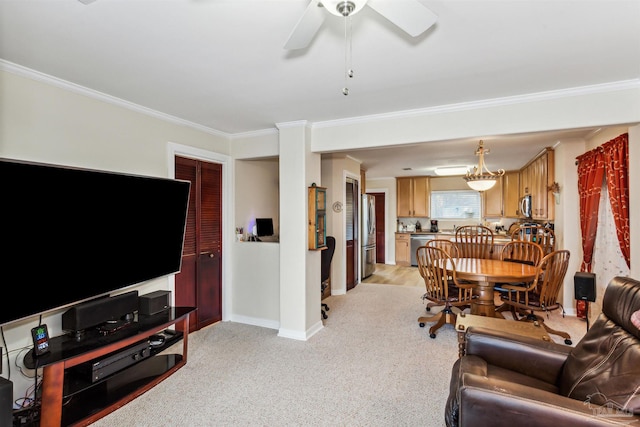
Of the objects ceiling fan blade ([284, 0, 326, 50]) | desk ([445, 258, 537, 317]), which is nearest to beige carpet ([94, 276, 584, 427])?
desk ([445, 258, 537, 317])

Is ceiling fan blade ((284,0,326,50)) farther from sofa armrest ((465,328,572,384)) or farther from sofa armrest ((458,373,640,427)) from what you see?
sofa armrest ((465,328,572,384))

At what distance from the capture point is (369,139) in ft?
10.9

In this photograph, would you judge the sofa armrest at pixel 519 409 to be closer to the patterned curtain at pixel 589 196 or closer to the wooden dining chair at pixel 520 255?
the wooden dining chair at pixel 520 255

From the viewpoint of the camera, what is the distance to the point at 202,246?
3752 mm

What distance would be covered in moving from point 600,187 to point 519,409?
3.34 meters

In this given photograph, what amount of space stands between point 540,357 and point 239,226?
346 cm

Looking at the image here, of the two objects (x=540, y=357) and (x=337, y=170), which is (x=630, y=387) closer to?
(x=540, y=357)

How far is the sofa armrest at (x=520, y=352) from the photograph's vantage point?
183 cm

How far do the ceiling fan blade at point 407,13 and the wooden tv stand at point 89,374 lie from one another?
8.71ft

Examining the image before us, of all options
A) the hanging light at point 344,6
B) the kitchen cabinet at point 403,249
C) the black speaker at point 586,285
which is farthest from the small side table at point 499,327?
the kitchen cabinet at point 403,249

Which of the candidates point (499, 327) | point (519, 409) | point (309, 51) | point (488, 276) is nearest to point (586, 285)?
point (488, 276)

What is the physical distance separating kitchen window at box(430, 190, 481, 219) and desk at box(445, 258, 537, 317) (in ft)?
14.4

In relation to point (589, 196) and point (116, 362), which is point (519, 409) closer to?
point (116, 362)

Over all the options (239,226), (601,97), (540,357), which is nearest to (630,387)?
(540,357)
